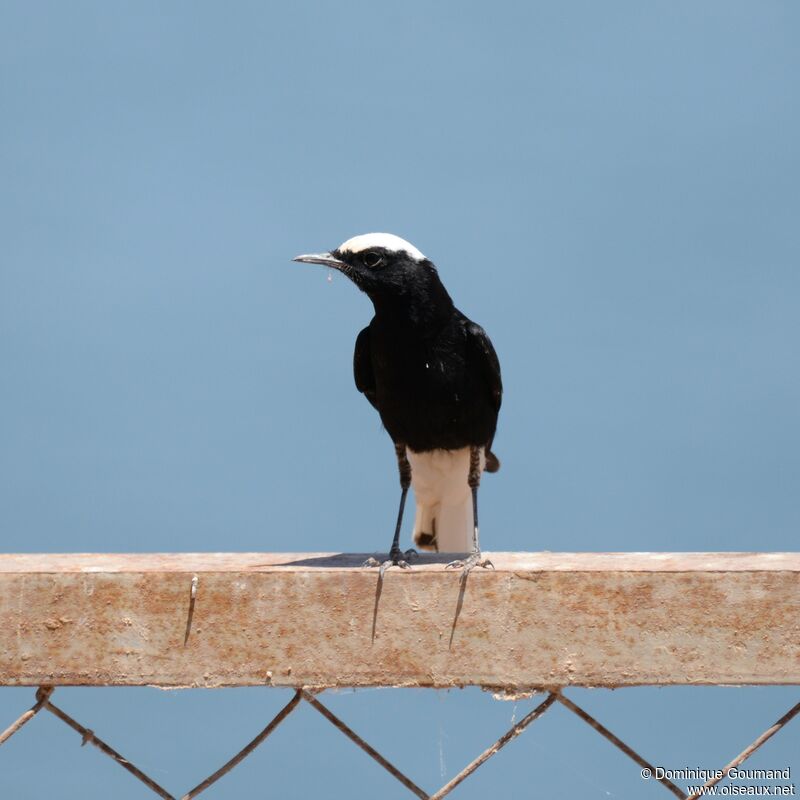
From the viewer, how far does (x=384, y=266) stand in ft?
15.6

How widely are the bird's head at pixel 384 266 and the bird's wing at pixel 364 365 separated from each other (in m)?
0.24

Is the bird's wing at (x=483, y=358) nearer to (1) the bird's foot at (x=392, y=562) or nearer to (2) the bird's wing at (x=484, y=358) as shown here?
(2) the bird's wing at (x=484, y=358)

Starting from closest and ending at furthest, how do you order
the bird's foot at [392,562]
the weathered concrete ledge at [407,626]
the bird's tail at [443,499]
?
the weathered concrete ledge at [407,626] → the bird's foot at [392,562] → the bird's tail at [443,499]

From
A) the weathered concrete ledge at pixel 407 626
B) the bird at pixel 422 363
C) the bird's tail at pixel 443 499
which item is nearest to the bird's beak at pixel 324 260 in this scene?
the bird at pixel 422 363

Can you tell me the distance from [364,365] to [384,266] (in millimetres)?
452

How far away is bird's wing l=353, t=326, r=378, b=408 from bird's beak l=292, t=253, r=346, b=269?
0.30 m

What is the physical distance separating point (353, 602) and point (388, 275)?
7.46ft

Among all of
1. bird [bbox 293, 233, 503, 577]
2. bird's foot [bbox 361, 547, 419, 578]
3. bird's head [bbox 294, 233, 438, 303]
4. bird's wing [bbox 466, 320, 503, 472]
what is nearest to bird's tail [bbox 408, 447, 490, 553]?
bird [bbox 293, 233, 503, 577]

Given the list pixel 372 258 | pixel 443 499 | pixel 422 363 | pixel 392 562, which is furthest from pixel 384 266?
pixel 392 562

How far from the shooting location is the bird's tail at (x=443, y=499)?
4930 mm

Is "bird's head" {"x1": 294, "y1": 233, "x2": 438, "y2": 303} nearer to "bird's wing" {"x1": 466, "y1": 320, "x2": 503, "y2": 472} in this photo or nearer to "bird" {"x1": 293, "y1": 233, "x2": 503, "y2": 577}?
"bird" {"x1": 293, "y1": 233, "x2": 503, "y2": 577}

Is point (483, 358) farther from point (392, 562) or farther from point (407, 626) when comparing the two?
point (407, 626)

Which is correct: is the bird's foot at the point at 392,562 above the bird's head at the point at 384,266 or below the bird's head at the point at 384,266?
below

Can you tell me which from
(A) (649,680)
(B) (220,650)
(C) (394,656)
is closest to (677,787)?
(A) (649,680)
